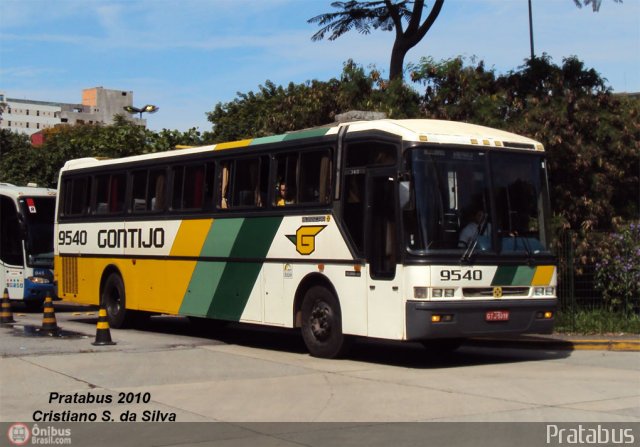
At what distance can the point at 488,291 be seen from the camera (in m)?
12.9

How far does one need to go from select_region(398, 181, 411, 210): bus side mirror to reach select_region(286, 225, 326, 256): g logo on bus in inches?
72.7

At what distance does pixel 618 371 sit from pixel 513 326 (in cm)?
152

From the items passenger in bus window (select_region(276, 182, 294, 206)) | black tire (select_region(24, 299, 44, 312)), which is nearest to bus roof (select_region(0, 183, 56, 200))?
black tire (select_region(24, 299, 44, 312))

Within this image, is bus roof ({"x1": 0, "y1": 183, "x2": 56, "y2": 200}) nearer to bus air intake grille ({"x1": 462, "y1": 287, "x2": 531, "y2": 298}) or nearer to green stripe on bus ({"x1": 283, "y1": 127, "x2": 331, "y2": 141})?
green stripe on bus ({"x1": 283, "y1": 127, "x2": 331, "y2": 141})

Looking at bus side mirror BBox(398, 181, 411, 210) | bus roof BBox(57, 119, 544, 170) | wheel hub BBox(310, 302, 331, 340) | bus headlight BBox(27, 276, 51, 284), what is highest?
bus roof BBox(57, 119, 544, 170)

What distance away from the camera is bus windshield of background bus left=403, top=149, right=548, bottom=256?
1254 centimetres

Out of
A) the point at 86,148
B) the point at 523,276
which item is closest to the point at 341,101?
the point at 523,276

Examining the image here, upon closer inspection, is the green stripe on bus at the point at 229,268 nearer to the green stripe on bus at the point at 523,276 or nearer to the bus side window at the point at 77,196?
the green stripe on bus at the point at 523,276

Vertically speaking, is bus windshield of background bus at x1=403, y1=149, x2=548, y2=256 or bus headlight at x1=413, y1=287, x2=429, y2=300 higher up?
bus windshield of background bus at x1=403, y1=149, x2=548, y2=256

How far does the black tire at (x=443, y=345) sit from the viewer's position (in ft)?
48.6

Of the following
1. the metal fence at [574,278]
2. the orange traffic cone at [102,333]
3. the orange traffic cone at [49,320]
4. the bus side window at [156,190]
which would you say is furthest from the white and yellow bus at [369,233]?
the metal fence at [574,278]

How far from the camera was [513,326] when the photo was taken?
13156 mm

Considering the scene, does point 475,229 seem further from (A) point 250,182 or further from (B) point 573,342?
(A) point 250,182
